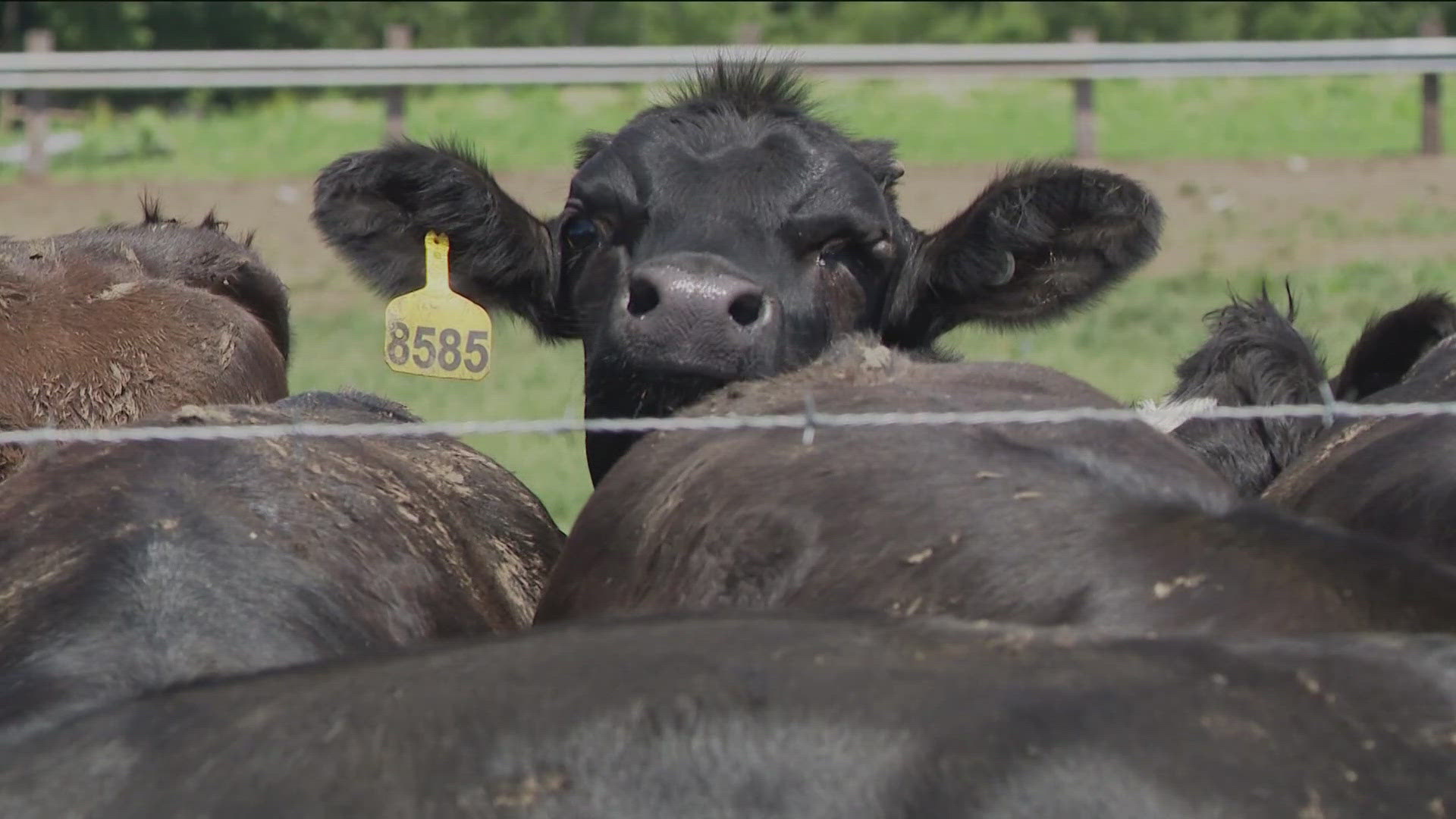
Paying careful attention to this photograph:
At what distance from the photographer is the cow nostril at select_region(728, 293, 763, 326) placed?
4.22 m

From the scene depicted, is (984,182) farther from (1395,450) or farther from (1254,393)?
(1395,450)

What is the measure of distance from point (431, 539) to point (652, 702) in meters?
1.73

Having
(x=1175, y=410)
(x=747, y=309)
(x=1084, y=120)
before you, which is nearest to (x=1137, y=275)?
(x=1175, y=410)

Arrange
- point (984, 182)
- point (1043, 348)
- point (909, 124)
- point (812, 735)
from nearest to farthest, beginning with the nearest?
point (812, 735)
point (1043, 348)
point (984, 182)
point (909, 124)

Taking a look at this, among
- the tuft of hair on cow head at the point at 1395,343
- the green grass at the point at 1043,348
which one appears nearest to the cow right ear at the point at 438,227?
the tuft of hair on cow head at the point at 1395,343

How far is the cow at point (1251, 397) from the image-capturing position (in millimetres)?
5266

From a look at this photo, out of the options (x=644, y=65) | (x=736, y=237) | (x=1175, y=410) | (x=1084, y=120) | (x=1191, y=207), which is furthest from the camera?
(x=1084, y=120)

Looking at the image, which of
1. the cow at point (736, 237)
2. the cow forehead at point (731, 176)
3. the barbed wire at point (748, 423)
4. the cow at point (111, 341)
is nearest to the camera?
the barbed wire at point (748, 423)

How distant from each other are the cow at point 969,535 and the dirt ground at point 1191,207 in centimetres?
1248

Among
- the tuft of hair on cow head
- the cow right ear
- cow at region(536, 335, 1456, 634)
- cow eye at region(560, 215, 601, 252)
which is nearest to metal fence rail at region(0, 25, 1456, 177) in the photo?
the tuft of hair on cow head

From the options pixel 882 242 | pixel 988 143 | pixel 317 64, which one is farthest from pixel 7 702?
pixel 988 143

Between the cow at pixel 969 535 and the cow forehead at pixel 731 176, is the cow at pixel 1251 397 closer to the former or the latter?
the cow forehead at pixel 731 176

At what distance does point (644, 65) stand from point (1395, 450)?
13169 mm

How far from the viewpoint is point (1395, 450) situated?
4285mm
